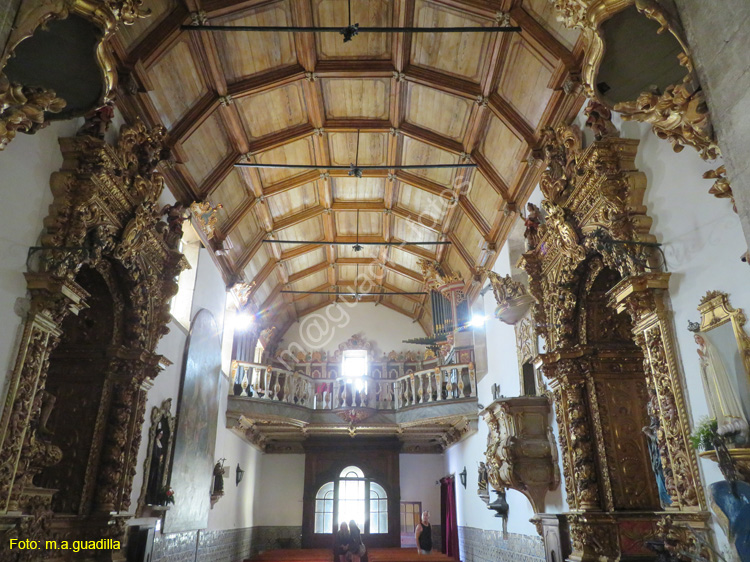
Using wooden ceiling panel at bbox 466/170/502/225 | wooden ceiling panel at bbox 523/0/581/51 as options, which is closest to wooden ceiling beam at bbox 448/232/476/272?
wooden ceiling panel at bbox 466/170/502/225

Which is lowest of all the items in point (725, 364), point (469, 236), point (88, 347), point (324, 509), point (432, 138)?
point (324, 509)

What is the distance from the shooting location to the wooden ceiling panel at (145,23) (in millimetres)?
7332

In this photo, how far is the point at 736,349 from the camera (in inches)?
169

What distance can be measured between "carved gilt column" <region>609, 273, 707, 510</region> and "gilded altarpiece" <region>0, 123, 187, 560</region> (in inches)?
228

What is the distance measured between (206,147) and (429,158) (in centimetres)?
478

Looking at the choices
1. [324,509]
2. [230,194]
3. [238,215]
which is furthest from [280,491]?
[230,194]

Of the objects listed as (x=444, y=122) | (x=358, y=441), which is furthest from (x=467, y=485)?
(x=444, y=122)

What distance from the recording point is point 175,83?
872 cm

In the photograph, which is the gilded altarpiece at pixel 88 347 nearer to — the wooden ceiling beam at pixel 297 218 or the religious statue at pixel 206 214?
the religious statue at pixel 206 214

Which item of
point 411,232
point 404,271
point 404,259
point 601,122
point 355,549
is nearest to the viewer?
point 601,122

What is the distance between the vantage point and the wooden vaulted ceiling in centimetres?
807

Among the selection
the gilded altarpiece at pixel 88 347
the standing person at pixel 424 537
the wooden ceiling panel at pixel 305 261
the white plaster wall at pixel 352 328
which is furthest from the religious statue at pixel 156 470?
the white plaster wall at pixel 352 328

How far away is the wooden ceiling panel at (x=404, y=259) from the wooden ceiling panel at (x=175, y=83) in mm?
8851

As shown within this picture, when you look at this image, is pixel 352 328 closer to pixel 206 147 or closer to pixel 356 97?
pixel 356 97
